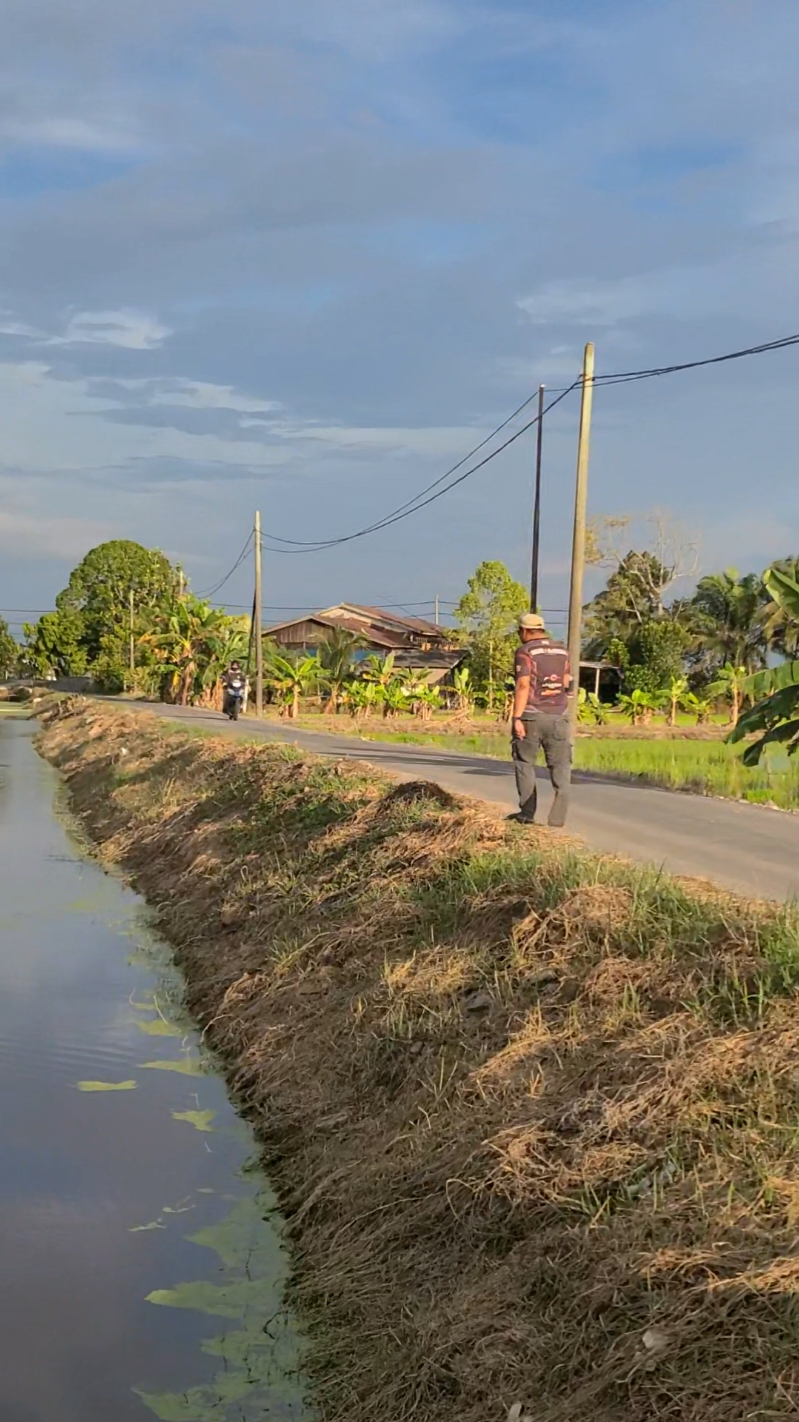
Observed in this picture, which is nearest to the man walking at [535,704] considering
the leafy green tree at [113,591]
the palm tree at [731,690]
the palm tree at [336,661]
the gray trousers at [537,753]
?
the gray trousers at [537,753]

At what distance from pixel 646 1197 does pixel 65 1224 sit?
3.04 m

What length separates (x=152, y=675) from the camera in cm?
6047

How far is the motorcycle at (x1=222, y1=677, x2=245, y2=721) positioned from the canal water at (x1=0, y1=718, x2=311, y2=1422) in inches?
1031

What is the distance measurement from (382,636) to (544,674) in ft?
199

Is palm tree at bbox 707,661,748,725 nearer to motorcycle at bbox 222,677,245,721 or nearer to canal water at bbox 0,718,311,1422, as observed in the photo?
motorcycle at bbox 222,677,245,721

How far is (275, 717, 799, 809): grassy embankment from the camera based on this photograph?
57.0ft

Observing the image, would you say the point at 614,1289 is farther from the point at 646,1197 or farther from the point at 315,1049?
the point at 315,1049

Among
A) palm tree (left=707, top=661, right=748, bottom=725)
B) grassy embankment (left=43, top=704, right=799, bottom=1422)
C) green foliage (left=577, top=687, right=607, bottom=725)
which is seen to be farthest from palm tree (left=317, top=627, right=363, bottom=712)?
grassy embankment (left=43, top=704, right=799, bottom=1422)

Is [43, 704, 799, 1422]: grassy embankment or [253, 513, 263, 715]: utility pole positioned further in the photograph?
[253, 513, 263, 715]: utility pole

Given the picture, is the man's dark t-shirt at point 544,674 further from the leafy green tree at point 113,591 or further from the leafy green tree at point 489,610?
the leafy green tree at point 113,591

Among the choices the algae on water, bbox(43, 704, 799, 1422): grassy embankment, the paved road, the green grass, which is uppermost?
the green grass

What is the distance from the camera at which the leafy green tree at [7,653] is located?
9394 centimetres

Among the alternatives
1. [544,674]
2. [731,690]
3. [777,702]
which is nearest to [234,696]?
[731,690]

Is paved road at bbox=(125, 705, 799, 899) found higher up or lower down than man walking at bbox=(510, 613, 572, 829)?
lower down
